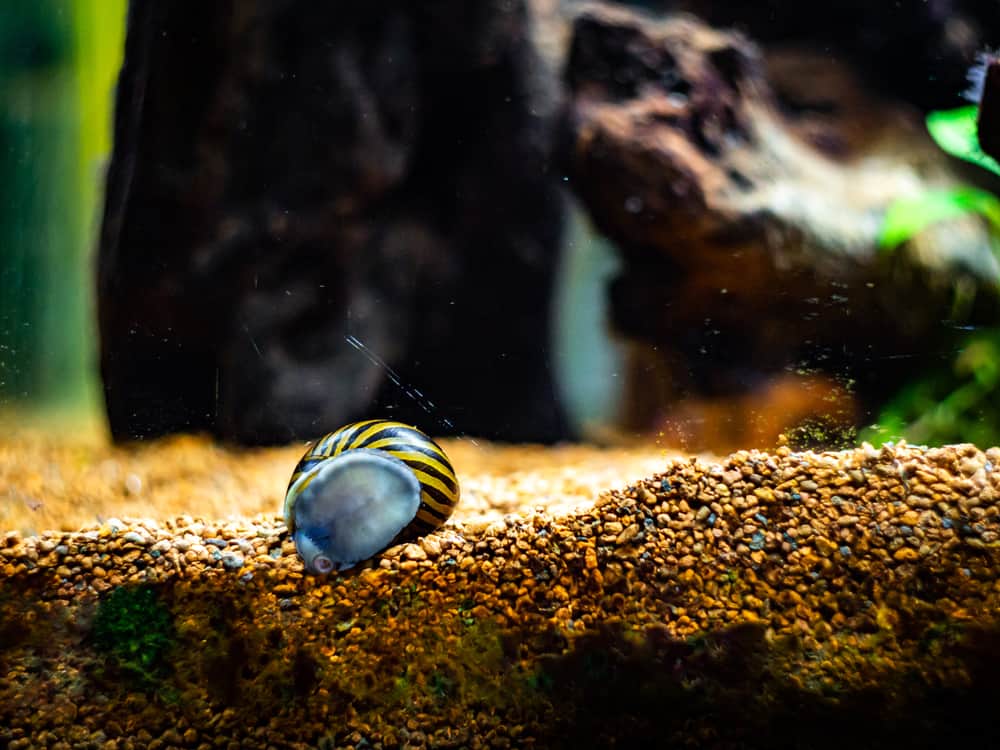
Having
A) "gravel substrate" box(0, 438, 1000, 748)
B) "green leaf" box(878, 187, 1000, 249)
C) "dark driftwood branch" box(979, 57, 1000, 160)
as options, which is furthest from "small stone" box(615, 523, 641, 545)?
"dark driftwood branch" box(979, 57, 1000, 160)

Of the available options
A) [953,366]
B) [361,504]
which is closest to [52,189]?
[361,504]

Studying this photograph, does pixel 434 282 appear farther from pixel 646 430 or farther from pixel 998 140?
pixel 998 140

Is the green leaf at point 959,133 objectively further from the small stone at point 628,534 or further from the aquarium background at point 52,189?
the aquarium background at point 52,189

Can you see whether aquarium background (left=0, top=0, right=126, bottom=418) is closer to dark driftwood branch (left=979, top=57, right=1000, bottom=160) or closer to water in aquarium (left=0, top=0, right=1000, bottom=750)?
water in aquarium (left=0, top=0, right=1000, bottom=750)

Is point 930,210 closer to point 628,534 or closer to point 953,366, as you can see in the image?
point 953,366

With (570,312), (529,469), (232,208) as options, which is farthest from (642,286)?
(232,208)

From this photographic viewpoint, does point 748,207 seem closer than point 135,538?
No

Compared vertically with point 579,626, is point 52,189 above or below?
above
